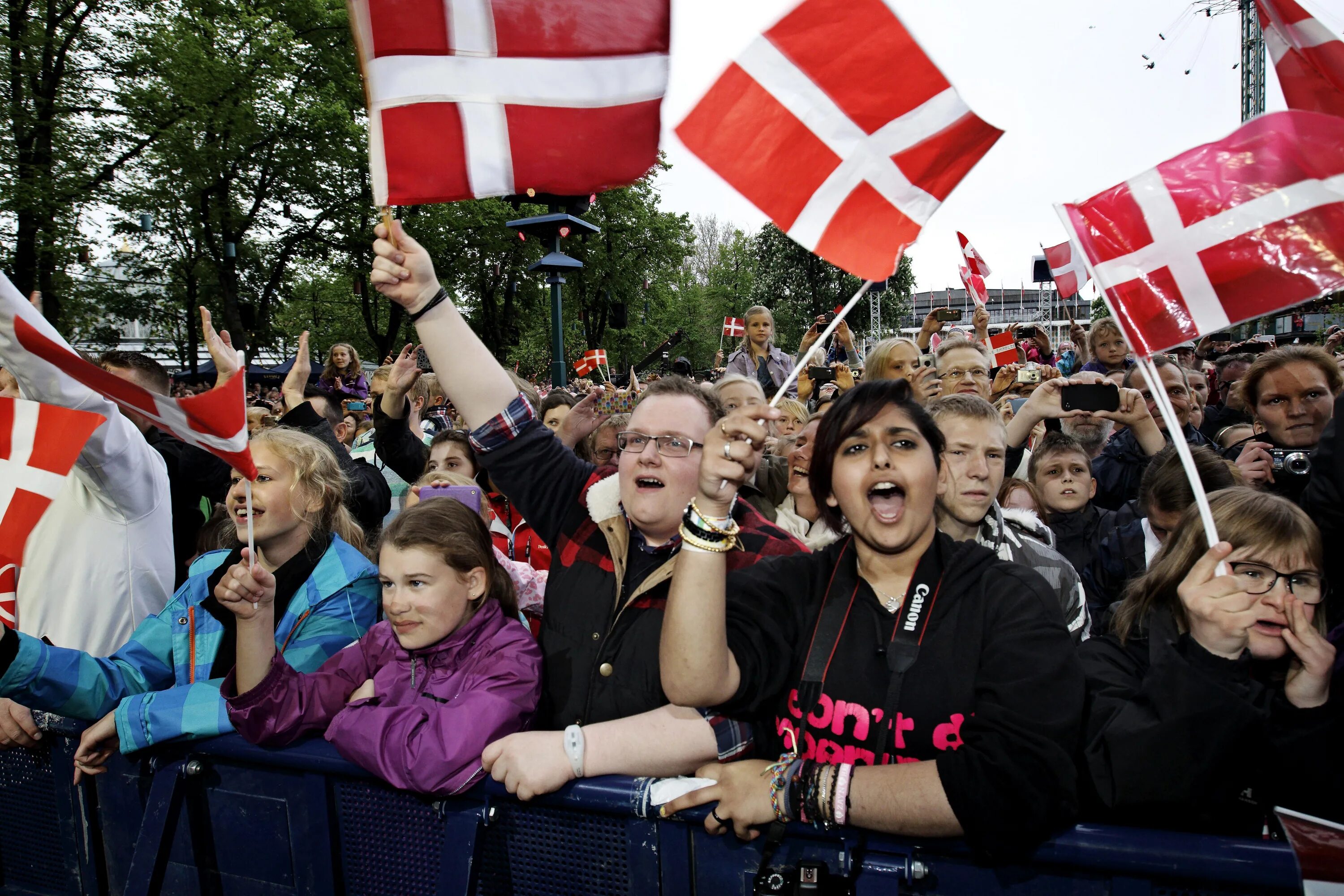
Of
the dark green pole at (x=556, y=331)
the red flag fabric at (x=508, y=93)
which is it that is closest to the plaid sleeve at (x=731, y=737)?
the red flag fabric at (x=508, y=93)

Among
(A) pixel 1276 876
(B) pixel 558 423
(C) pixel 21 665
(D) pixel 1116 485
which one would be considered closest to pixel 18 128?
(B) pixel 558 423

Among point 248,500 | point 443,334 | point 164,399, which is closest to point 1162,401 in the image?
point 443,334

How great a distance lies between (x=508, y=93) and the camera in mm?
2408

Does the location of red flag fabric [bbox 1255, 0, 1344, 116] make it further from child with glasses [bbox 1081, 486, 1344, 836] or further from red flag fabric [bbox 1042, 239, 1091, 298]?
red flag fabric [bbox 1042, 239, 1091, 298]

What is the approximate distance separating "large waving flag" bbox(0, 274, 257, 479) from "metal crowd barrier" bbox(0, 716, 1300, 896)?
803 mm

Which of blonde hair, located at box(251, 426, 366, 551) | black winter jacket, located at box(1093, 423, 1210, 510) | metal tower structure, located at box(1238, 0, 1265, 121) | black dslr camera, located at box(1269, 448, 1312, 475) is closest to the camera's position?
blonde hair, located at box(251, 426, 366, 551)

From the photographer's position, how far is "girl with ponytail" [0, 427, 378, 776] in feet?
7.56

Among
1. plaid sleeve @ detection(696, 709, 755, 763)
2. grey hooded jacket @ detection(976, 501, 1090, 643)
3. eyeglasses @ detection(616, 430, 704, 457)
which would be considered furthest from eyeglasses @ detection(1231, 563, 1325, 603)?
eyeglasses @ detection(616, 430, 704, 457)

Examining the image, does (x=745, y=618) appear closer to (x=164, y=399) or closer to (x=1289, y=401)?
(x=164, y=399)

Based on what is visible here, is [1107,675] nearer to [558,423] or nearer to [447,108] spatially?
[447,108]

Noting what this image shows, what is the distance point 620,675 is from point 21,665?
1.58m

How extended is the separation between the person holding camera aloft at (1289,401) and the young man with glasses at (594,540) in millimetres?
2265

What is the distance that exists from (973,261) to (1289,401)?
20.9ft

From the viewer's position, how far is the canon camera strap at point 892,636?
1875mm
